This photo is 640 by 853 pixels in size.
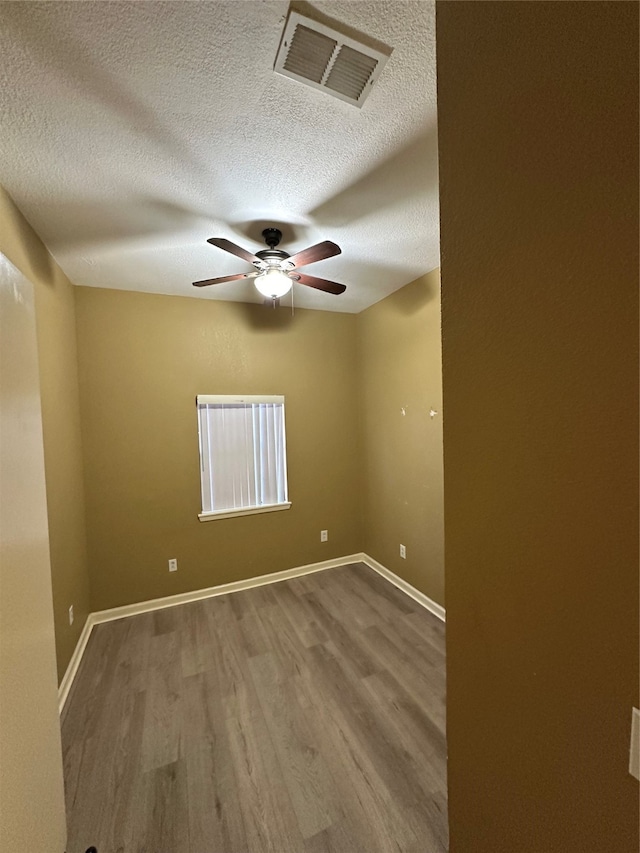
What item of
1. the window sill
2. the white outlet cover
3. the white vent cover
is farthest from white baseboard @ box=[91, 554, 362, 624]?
the white vent cover

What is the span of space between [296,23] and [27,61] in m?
0.84

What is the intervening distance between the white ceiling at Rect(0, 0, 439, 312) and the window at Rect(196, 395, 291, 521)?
1.35 meters

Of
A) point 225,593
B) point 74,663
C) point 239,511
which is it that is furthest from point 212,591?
point 74,663

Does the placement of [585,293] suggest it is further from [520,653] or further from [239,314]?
[239,314]

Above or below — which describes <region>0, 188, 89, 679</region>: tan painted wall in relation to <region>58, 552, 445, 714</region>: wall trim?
above

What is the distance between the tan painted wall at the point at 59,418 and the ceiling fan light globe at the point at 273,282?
1.22 meters

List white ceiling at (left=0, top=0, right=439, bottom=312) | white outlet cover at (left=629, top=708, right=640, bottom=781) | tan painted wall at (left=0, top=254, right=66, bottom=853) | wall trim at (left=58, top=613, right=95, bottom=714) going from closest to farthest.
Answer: white outlet cover at (left=629, top=708, right=640, bottom=781) → tan painted wall at (left=0, top=254, right=66, bottom=853) → white ceiling at (left=0, top=0, right=439, bottom=312) → wall trim at (left=58, top=613, right=95, bottom=714)

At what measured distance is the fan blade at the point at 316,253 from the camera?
1688mm

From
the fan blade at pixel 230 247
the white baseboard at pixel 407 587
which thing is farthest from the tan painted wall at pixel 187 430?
the fan blade at pixel 230 247

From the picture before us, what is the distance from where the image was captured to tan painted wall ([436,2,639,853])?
1.55 ft

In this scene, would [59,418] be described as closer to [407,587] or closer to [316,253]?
[316,253]

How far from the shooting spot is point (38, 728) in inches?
37.4

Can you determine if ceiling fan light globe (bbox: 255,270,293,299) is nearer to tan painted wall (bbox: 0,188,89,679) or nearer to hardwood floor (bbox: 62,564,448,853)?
tan painted wall (bbox: 0,188,89,679)

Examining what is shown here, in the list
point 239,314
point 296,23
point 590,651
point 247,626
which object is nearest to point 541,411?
point 590,651
